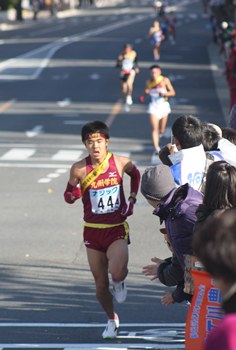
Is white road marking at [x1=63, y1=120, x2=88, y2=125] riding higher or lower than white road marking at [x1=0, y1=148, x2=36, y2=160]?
lower

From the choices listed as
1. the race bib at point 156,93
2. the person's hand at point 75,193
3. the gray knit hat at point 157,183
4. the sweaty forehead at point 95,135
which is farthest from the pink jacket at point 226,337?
the race bib at point 156,93

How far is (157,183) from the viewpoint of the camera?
7777mm

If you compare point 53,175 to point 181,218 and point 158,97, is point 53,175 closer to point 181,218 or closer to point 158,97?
point 158,97

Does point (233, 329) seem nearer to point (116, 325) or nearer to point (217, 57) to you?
point (116, 325)

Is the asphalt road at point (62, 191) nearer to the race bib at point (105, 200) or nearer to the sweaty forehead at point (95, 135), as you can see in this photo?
the race bib at point (105, 200)

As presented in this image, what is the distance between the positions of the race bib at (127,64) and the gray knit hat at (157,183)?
26730 mm

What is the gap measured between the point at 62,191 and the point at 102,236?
8.93 m

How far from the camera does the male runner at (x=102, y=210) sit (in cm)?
923

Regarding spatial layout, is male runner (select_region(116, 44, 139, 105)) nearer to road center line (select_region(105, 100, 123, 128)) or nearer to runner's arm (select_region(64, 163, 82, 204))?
road center line (select_region(105, 100, 123, 128))

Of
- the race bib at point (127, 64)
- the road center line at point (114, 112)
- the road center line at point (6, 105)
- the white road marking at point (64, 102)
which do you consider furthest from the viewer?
the race bib at point (127, 64)

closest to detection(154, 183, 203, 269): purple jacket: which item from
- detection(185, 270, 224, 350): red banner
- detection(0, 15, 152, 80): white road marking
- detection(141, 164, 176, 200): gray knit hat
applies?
detection(141, 164, 176, 200): gray knit hat

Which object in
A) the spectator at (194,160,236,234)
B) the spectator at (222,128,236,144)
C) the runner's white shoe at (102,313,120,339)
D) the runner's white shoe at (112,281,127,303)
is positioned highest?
the spectator at (194,160,236,234)

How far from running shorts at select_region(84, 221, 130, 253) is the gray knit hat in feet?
4.69

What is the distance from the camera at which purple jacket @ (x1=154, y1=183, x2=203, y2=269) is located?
289 inches
